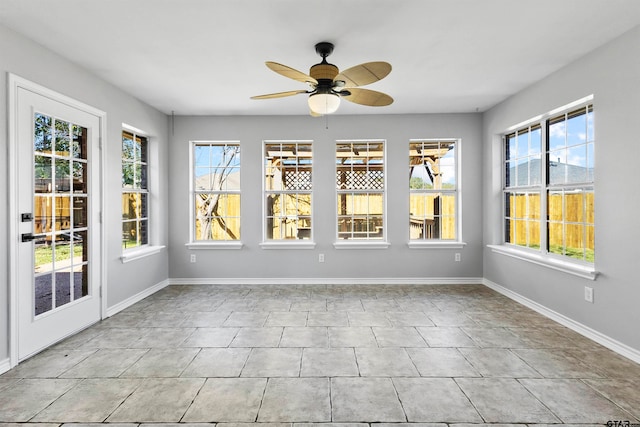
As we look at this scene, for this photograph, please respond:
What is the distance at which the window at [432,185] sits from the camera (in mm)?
5395

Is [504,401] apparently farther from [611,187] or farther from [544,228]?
[544,228]

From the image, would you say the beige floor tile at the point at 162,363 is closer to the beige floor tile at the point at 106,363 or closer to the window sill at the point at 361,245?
the beige floor tile at the point at 106,363

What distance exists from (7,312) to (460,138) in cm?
550

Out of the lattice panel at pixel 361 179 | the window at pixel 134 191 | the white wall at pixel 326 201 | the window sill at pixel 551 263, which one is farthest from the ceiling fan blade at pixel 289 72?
the window sill at pixel 551 263

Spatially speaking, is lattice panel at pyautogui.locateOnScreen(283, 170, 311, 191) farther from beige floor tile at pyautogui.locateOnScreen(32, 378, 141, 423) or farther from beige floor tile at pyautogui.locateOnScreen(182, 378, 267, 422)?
beige floor tile at pyautogui.locateOnScreen(32, 378, 141, 423)

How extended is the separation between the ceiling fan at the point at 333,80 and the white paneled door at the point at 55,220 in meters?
2.11

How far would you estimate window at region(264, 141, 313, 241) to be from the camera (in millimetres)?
5418

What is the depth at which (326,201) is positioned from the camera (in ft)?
17.6

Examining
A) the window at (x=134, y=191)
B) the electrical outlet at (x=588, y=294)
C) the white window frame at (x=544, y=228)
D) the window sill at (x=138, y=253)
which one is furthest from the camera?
the window at (x=134, y=191)

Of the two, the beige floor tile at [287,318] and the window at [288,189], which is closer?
the beige floor tile at [287,318]

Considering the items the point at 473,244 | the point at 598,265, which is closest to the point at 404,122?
the point at 473,244

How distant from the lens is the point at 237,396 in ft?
7.37

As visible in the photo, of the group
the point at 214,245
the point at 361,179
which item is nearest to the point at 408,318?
the point at 361,179

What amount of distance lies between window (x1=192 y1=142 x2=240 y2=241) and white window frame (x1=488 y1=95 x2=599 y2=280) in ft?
12.7
